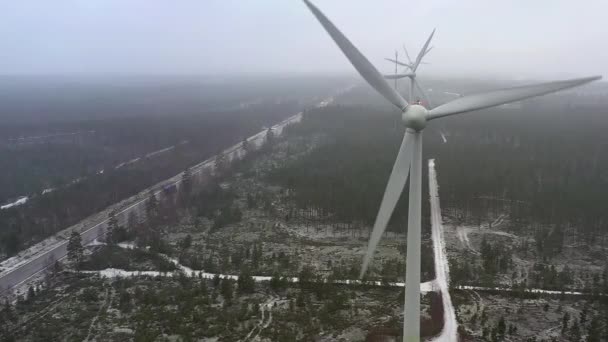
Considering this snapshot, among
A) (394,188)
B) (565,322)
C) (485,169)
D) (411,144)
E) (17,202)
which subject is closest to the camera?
(411,144)

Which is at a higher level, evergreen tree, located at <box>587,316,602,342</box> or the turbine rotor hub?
the turbine rotor hub

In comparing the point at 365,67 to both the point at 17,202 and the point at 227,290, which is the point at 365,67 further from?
the point at 17,202

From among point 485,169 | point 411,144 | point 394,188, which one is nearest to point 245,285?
point 394,188

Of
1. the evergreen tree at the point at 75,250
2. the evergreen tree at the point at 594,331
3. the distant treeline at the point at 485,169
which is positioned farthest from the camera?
the distant treeline at the point at 485,169

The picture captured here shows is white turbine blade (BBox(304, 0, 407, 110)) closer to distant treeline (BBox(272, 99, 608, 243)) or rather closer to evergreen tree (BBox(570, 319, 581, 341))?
evergreen tree (BBox(570, 319, 581, 341))

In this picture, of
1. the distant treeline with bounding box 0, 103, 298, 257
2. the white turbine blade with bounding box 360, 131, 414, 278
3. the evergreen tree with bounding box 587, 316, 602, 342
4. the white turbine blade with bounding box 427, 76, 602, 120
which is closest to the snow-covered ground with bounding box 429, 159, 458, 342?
the evergreen tree with bounding box 587, 316, 602, 342

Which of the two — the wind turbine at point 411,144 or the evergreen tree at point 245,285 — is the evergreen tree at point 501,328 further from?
the evergreen tree at point 245,285

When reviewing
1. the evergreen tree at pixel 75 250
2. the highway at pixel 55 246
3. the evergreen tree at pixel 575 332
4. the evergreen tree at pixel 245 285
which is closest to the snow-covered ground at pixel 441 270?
the evergreen tree at pixel 575 332

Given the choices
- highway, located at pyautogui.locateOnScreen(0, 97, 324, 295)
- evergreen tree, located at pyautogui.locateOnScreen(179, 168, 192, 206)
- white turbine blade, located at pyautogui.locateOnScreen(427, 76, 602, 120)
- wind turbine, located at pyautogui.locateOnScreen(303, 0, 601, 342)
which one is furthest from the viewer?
evergreen tree, located at pyautogui.locateOnScreen(179, 168, 192, 206)

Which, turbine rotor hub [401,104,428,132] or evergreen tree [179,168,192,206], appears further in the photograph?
evergreen tree [179,168,192,206]
